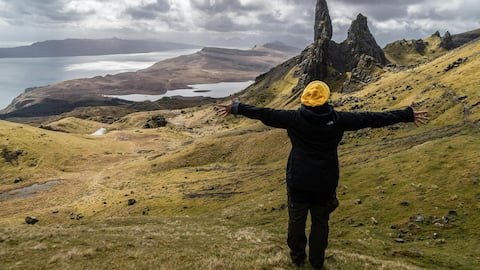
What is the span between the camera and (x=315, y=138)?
12.1m

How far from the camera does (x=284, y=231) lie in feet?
110

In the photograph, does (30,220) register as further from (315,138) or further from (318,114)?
(318,114)

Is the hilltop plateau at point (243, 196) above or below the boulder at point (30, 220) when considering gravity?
above

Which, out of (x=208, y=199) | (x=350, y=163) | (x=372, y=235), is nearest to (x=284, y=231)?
(x=372, y=235)

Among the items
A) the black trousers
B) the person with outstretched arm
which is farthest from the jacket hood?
the black trousers

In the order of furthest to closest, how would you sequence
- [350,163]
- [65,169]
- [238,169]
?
[65,169] → [238,169] → [350,163]

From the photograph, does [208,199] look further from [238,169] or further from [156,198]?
[238,169]

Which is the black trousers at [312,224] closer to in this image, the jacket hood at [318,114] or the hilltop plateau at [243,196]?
the hilltop plateau at [243,196]

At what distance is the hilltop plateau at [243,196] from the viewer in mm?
18766

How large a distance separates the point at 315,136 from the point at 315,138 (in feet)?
0.22

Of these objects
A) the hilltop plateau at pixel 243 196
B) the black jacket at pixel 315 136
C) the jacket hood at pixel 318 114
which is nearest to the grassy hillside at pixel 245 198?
the hilltop plateau at pixel 243 196

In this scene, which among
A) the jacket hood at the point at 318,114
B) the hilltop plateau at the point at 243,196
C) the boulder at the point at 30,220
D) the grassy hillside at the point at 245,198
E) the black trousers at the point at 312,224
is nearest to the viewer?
the jacket hood at the point at 318,114

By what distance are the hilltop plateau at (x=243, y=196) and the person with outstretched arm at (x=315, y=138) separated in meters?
2.70

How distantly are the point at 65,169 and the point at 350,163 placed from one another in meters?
93.3
